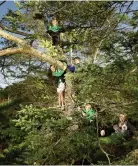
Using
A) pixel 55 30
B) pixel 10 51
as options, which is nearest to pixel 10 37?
pixel 10 51

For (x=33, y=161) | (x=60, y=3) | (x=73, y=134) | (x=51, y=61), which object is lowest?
(x=33, y=161)

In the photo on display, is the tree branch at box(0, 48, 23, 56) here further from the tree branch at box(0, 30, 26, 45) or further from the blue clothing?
the blue clothing

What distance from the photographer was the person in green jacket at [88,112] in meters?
7.62

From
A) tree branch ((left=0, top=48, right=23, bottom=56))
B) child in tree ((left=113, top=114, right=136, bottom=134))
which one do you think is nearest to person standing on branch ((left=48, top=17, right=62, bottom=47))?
tree branch ((left=0, top=48, right=23, bottom=56))

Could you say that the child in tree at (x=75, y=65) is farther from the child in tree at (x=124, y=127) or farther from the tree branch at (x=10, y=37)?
the child in tree at (x=124, y=127)

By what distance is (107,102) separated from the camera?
25.0ft

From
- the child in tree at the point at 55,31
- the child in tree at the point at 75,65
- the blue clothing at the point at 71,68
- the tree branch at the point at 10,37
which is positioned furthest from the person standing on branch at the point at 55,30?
the tree branch at the point at 10,37

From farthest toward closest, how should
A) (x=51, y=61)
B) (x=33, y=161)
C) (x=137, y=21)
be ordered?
(x=137, y=21) → (x=51, y=61) → (x=33, y=161)

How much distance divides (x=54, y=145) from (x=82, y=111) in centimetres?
110

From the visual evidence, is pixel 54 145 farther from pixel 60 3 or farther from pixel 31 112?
pixel 60 3

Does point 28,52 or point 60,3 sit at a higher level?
point 60,3

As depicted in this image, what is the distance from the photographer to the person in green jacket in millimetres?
7621

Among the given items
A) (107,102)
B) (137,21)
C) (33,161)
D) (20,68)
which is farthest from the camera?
(20,68)

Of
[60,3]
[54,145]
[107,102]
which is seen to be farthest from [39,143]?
[60,3]
